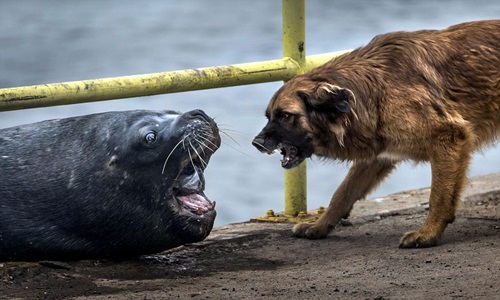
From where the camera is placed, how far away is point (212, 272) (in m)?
5.83

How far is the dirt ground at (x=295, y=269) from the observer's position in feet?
16.8

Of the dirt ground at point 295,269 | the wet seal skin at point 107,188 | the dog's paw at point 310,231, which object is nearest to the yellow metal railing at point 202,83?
the wet seal skin at point 107,188

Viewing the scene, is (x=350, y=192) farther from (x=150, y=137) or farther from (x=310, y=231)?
(x=150, y=137)

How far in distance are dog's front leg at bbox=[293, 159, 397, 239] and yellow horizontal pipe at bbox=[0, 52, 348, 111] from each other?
26.2 inches

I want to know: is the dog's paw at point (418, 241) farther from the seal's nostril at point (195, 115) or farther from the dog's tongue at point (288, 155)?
the seal's nostril at point (195, 115)

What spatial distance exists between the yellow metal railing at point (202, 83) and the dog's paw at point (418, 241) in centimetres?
108

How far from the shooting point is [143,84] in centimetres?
616

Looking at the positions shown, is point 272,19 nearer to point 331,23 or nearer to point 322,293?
point 331,23

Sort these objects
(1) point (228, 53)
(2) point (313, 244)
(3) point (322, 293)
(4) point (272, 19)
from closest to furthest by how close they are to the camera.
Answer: (3) point (322, 293)
(2) point (313, 244)
(1) point (228, 53)
(4) point (272, 19)

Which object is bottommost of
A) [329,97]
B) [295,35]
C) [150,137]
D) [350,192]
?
[350,192]

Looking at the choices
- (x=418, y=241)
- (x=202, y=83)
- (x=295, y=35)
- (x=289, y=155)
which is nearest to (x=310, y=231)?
(x=289, y=155)

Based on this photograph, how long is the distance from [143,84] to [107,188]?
687mm

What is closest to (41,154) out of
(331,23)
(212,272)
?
(212,272)

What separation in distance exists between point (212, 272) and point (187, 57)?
696 cm
